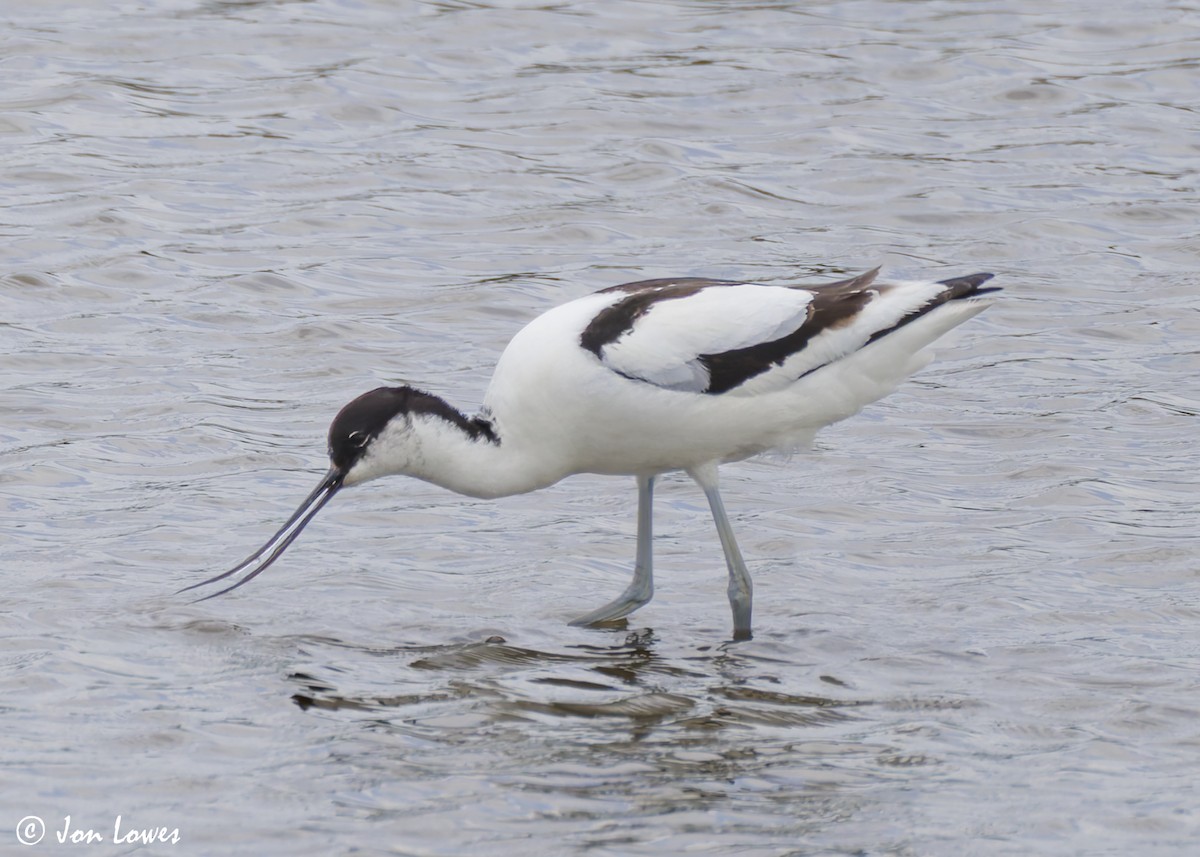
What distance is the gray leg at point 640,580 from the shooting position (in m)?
7.33

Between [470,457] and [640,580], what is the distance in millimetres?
886

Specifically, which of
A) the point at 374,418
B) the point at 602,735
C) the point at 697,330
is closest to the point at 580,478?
the point at 697,330

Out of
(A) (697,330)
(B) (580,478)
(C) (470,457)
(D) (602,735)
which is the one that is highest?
(A) (697,330)

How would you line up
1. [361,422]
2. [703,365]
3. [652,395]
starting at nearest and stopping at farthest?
[361,422], [652,395], [703,365]

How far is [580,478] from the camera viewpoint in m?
9.11

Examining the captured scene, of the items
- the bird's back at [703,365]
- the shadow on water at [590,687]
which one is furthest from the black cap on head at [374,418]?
the shadow on water at [590,687]

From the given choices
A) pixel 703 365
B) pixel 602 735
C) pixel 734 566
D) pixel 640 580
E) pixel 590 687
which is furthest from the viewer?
pixel 640 580

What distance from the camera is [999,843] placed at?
5391mm

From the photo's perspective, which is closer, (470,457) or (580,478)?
(470,457)

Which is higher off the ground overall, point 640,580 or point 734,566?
point 734,566

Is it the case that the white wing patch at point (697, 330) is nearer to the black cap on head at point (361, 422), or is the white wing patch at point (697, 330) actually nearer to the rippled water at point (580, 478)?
the black cap on head at point (361, 422)

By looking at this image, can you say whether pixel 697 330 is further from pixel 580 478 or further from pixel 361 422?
pixel 580 478

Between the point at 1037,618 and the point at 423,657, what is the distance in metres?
2.24

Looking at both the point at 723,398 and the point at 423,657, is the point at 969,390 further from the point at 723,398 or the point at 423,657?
the point at 423,657
